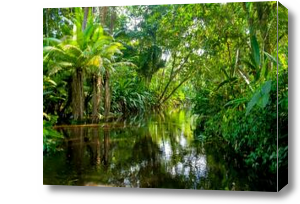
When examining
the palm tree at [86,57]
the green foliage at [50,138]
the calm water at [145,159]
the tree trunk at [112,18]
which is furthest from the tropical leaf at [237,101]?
the green foliage at [50,138]

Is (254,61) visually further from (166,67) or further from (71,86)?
(71,86)

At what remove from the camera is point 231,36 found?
3816mm

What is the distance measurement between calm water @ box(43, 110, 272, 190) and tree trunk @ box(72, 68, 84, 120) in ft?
0.63

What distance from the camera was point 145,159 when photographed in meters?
A: 3.65

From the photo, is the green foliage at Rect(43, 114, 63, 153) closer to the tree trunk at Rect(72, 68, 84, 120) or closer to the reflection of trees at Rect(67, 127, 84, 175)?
the reflection of trees at Rect(67, 127, 84, 175)

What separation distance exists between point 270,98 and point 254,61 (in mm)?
471

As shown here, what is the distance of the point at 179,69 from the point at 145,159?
1.08 meters

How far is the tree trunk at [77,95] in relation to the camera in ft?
13.3

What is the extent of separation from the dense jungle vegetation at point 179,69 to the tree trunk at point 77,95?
1 cm

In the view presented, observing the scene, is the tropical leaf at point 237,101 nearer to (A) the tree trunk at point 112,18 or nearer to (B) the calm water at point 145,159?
(B) the calm water at point 145,159

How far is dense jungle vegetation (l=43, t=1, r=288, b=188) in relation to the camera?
355 centimetres

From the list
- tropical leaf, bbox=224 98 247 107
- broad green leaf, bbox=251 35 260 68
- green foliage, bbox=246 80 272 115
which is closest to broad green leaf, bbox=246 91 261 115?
green foliage, bbox=246 80 272 115

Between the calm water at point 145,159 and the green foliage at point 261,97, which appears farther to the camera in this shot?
the calm water at point 145,159

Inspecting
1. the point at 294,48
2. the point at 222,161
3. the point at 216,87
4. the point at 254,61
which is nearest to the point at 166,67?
the point at 216,87
